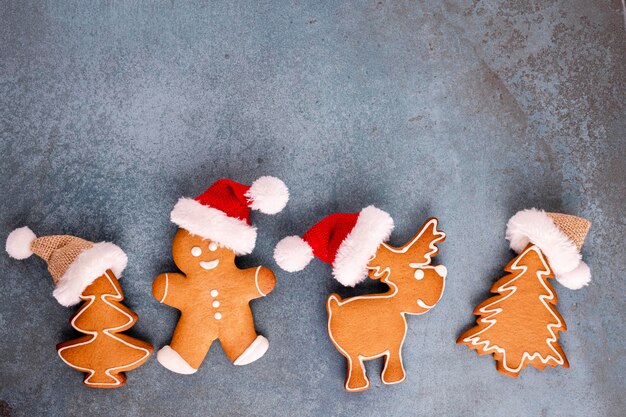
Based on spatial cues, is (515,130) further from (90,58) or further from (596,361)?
(90,58)

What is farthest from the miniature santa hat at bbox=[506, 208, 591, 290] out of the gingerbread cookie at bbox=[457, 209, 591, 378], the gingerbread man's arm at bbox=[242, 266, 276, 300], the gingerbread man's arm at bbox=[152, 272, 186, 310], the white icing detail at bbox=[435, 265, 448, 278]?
the gingerbread man's arm at bbox=[152, 272, 186, 310]

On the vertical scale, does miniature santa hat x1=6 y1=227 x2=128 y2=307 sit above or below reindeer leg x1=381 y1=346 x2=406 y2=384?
above

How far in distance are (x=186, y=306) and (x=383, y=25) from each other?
943 millimetres

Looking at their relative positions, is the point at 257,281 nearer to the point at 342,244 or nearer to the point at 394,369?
the point at 342,244

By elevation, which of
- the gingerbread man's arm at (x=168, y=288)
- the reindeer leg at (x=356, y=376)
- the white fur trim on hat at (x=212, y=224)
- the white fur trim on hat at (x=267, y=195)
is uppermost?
the white fur trim on hat at (x=267, y=195)

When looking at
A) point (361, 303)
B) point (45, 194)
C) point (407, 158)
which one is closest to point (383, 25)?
point (407, 158)

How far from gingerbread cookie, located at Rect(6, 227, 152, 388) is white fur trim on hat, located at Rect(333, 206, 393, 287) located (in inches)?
22.1

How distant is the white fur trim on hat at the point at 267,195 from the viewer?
4.39 ft

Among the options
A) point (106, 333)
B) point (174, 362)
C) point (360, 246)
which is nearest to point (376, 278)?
point (360, 246)

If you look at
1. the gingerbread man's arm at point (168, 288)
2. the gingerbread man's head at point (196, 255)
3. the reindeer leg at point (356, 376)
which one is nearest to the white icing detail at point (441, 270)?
the reindeer leg at point (356, 376)

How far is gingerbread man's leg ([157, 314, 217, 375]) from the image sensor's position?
138 cm

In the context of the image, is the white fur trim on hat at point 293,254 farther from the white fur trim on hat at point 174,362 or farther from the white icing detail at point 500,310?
the white icing detail at point 500,310

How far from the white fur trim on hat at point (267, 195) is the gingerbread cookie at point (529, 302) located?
62cm

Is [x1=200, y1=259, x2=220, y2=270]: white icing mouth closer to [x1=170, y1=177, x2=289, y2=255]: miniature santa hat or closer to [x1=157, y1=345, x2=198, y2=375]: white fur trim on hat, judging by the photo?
[x1=170, y1=177, x2=289, y2=255]: miniature santa hat
